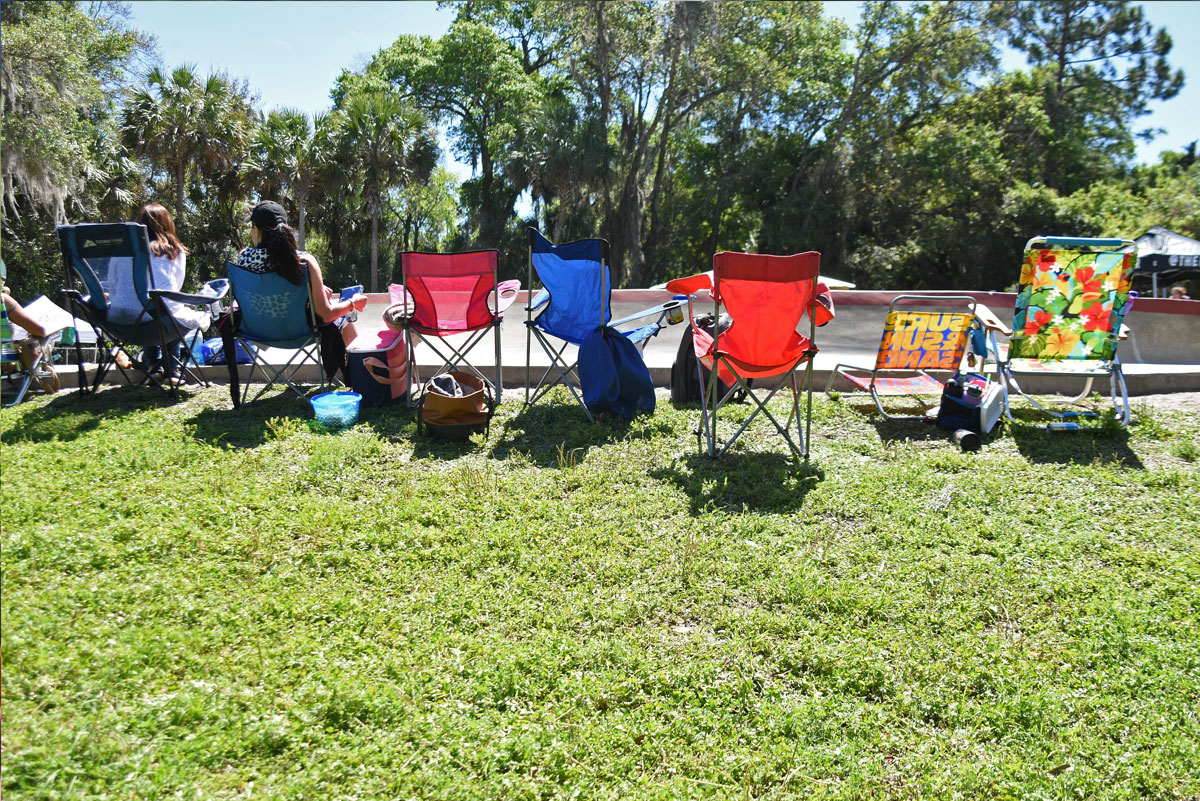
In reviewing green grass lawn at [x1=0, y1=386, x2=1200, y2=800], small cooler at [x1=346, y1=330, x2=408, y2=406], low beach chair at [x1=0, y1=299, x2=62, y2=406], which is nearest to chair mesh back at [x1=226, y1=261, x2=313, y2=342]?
small cooler at [x1=346, y1=330, x2=408, y2=406]

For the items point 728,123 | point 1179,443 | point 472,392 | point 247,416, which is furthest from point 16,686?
point 728,123

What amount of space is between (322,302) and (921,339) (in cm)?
439

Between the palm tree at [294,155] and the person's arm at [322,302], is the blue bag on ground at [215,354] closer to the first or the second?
the person's arm at [322,302]

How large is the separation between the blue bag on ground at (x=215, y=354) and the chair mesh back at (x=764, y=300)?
14.8ft

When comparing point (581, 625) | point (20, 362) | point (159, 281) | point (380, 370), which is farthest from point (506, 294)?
point (581, 625)

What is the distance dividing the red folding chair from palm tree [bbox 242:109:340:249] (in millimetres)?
23150

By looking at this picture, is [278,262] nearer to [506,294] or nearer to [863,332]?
[506,294]

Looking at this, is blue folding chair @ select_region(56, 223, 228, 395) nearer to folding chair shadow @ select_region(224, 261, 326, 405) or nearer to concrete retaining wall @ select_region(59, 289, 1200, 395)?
folding chair shadow @ select_region(224, 261, 326, 405)

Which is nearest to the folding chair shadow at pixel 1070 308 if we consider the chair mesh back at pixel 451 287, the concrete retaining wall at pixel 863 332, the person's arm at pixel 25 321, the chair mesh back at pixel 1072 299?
the chair mesh back at pixel 1072 299

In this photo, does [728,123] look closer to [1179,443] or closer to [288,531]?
[1179,443]

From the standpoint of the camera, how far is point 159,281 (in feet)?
18.6

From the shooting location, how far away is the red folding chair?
466 cm

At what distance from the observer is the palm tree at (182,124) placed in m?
23.1

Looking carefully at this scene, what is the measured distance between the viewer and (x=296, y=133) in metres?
25.6
